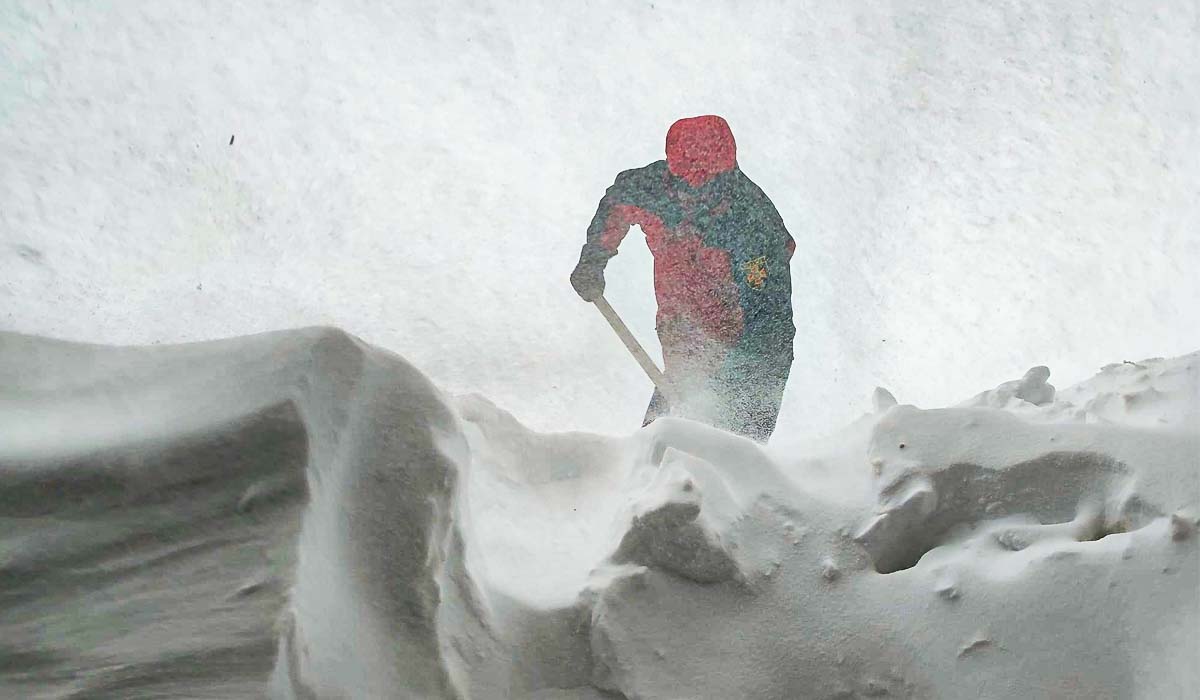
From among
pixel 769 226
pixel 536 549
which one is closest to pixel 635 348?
pixel 769 226

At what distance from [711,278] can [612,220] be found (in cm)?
21

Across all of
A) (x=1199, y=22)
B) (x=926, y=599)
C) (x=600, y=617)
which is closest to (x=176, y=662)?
(x=600, y=617)

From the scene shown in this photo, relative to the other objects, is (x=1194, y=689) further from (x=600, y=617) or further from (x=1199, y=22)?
(x=1199, y=22)

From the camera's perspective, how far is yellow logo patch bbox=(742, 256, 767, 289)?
1.60 metres

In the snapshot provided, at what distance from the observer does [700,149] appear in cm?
173

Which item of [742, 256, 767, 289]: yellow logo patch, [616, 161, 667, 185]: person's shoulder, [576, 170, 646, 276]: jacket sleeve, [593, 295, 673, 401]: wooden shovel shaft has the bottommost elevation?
[593, 295, 673, 401]: wooden shovel shaft

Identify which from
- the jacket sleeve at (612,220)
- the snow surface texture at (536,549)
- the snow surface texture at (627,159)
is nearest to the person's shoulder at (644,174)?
the jacket sleeve at (612,220)

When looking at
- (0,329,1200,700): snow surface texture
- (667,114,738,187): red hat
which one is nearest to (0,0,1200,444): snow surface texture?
(667,114,738,187): red hat

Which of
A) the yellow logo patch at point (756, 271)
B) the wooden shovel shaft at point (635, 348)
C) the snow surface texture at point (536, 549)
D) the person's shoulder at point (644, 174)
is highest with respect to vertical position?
the person's shoulder at point (644, 174)

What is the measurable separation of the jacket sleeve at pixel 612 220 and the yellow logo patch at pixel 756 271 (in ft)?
0.58

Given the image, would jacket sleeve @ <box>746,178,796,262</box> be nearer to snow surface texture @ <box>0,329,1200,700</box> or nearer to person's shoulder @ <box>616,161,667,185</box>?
person's shoulder @ <box>616,161,667,185</box>

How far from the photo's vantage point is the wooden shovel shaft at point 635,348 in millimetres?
1543

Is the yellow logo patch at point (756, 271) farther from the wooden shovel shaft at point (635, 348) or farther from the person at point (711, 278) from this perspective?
the wooden shovel shaft at point (635, 348)

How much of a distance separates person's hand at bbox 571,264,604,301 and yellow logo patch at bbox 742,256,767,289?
0.70ft
